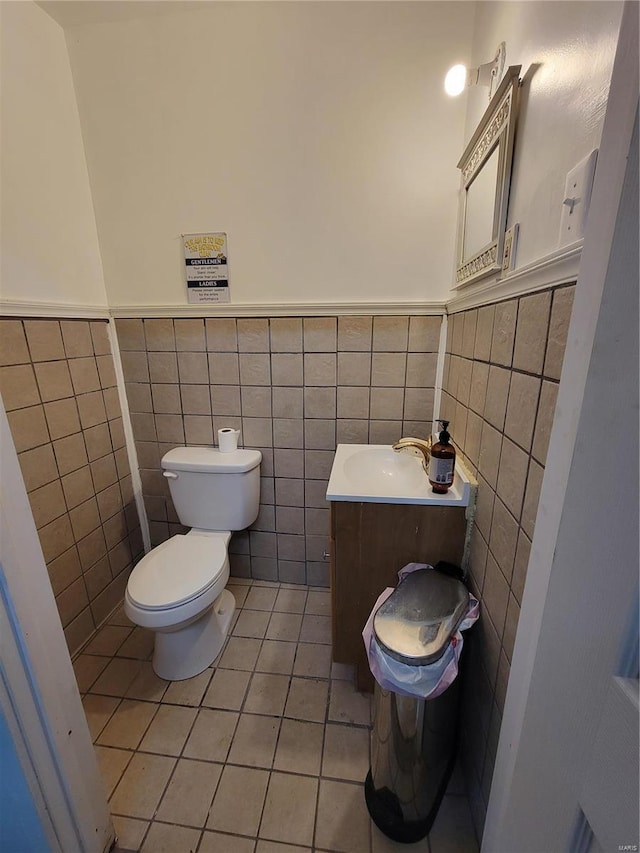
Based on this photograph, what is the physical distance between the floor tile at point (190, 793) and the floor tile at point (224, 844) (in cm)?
4

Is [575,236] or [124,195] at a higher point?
[124,195]

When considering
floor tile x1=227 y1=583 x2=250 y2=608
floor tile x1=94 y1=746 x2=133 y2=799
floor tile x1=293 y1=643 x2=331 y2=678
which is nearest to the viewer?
floor tile x1=94 y1=746 x2=133 y2=799

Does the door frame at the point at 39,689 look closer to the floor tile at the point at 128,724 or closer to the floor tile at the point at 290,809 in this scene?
the floor tile at the point at 128,724

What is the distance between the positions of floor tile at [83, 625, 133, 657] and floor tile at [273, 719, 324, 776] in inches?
32.7

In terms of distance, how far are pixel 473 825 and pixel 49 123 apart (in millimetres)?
2665

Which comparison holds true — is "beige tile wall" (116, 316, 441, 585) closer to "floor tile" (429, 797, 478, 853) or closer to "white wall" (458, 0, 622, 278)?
"white wall" (458, 0, 622, 278)

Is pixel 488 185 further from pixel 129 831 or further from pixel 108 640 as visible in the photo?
pixel 108 640

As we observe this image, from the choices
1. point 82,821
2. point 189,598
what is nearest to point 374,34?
point 189,598

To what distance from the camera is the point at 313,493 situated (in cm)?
172

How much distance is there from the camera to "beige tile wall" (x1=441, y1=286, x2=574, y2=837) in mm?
676

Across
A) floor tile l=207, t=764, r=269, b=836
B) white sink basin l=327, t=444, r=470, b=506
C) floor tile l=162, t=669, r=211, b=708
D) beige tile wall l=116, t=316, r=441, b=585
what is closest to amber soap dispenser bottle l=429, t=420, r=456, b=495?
white sink basin l=327, t=444, r=470, b=506

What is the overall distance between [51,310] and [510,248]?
156 centimetres

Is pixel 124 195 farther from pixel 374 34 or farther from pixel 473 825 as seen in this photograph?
pixel 473 825

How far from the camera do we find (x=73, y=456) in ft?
4.78
